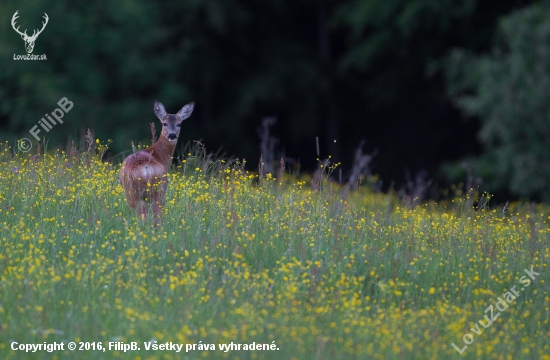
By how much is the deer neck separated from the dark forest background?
1015cm

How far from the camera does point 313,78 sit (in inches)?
938

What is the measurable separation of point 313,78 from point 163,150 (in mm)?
15357

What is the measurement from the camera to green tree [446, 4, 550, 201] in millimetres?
18203

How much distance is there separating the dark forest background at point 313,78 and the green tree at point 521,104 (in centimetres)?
3

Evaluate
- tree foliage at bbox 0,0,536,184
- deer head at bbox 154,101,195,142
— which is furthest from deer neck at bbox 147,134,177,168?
tree foliage at bbox 0,0,536,184

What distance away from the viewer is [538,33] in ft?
60.1

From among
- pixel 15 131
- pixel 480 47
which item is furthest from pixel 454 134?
pixel 15 131

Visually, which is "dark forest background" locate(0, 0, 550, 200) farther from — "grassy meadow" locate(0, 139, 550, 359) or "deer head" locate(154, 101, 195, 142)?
"grassy meadow" locate(0, 139, 550, 359)

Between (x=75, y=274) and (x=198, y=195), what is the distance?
7.15 feet

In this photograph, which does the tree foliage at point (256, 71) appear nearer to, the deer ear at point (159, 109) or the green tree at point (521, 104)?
the green tree at point (521, 104)

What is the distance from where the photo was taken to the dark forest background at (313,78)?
62.0 feet

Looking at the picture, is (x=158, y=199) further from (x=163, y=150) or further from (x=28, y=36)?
(x=28, y=36)

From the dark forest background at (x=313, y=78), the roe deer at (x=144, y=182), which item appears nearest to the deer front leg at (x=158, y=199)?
the roe deer at (x=144, y=182)

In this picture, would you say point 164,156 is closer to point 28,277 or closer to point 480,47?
point 28,277
